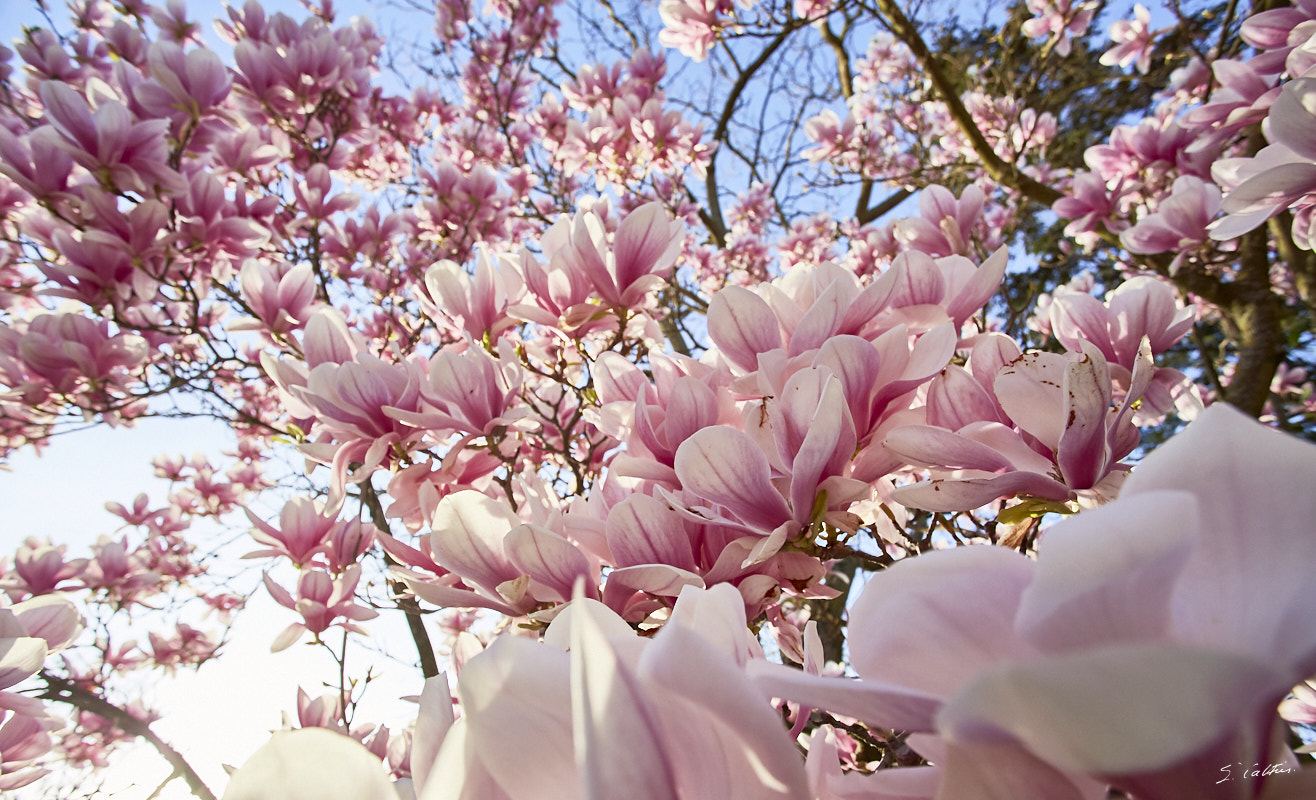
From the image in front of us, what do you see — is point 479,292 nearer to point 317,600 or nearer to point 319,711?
point 317,600

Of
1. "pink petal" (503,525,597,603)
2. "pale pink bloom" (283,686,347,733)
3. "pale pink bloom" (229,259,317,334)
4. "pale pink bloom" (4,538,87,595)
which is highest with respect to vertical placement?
"pale pink bloom" (229,259,317,334)

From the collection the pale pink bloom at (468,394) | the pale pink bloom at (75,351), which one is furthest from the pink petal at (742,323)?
the pale pink bloom at (75,351)

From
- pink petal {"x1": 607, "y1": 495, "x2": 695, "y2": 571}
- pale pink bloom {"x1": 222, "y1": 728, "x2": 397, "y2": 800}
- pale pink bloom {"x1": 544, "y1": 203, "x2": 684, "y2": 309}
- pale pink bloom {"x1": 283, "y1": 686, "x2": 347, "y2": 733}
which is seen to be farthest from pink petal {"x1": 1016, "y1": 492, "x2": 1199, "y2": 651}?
pale pink bloom {"x1": 283, "y1": 686, "x2": 347, "y2": 733}

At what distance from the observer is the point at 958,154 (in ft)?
12.0

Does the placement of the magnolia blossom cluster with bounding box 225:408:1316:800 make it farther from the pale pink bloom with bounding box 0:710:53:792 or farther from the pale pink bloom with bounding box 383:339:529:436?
the pale pink bloom with bounding box 0:710:53:792

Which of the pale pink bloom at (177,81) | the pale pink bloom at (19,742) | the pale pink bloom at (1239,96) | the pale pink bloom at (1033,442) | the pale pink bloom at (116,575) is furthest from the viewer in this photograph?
the pale pink bloom at (116,575)

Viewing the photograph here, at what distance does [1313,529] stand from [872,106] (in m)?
4.16

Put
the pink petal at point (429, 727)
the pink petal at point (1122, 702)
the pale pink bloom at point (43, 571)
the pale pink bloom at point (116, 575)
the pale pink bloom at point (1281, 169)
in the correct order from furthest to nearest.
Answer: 1. the pale pink bloom at point (116, 575)
2. the pale pink bloom at point (43, 571)
3. the pale pink bloom at point (1281, 169)
4. the pink petal at point (429, 727)
5. the pink petal at point (1122, 702)

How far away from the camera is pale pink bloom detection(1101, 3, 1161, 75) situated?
8.74 feet

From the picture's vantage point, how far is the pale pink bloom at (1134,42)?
2.66 meters

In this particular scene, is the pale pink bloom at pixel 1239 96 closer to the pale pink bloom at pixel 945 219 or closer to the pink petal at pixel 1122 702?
the pale pink bloom at pixel 945 219

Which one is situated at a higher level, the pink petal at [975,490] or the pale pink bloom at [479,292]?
the pale pink bloom at [479,292]

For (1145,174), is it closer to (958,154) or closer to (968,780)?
(958,154)

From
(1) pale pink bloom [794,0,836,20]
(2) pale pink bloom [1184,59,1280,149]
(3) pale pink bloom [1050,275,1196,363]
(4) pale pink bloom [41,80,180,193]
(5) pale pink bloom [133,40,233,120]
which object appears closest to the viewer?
(3) pale pink bloom [1050,275,1196,363]
